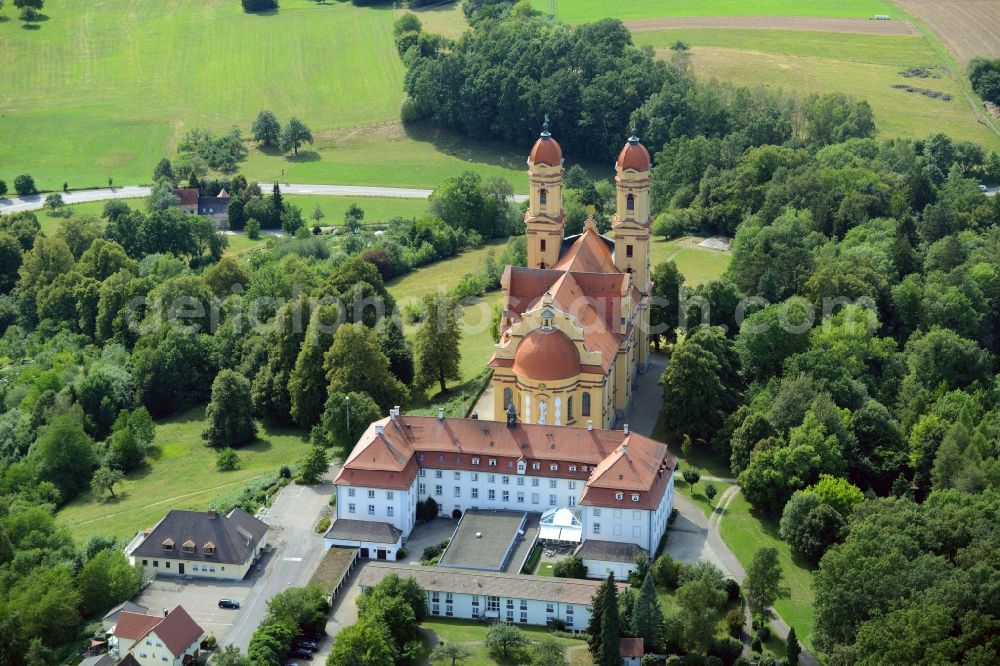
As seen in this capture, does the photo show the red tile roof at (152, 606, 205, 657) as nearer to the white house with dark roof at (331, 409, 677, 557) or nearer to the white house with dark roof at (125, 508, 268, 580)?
the white house with dark roof at (125, 508, 268, 580)

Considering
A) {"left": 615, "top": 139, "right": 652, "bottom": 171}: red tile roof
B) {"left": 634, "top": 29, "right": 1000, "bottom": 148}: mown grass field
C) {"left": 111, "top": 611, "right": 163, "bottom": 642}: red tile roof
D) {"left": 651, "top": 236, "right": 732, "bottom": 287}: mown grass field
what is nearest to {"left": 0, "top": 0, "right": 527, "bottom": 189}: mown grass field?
{"left": 651, "top": 236, "right": 732, "bottom": 287}: mown grass field

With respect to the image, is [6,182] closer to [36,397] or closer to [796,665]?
[36,397]

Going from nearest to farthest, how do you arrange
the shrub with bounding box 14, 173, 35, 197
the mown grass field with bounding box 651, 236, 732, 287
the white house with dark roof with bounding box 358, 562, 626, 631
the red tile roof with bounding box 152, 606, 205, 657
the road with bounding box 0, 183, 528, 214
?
the red tile roof with bounding box 152, 606, 205, 657
the white house with dark roof with bounding box 358, 562, 626, 631
the mown grass field with bounding box 651, 236, 732, 287
the road with bounding box 0, 183, 528, 214
the shrub with bounding box 14, 173, 35, 197

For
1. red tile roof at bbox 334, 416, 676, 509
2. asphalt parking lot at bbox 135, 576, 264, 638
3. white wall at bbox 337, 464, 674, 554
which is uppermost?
red tile roof at bbox 334, 416, 676, 509

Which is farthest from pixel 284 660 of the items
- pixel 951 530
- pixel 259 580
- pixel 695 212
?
pixel 695 212

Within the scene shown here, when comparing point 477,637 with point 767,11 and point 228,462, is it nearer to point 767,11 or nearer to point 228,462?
point 228,462

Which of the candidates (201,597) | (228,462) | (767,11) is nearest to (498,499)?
(201,597)
